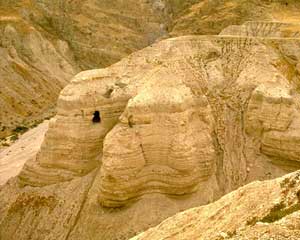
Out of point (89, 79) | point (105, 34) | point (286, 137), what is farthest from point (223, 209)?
point (105, 34)

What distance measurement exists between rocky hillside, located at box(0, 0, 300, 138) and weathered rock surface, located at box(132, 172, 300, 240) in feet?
145

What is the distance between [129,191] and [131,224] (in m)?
1.66

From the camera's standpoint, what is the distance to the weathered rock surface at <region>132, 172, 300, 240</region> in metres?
12.8

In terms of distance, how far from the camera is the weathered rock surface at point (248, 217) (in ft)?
41.9

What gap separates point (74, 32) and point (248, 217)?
7707 centimetres

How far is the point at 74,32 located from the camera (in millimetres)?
88250

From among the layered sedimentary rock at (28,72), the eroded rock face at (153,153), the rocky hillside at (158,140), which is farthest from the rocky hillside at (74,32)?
the eroded rock face at (153,153)

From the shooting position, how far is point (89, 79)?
99.5 ft

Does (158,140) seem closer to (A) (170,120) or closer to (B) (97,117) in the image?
(A) (170,120)

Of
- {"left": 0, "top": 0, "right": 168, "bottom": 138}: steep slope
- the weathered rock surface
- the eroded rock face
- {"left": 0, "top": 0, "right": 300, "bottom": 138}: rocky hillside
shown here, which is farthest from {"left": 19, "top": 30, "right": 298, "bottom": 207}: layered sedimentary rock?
{"left": 0, "top": 0, "right": 300, "bottom": 138}: rocky hillside

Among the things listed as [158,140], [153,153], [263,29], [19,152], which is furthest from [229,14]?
[153,153]

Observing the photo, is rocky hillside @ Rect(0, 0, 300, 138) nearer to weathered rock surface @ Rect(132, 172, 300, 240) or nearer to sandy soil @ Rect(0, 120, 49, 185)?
sandy soil @ Rect(0, 120, 49, 185)

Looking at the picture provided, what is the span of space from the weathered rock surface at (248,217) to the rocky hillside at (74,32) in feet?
145

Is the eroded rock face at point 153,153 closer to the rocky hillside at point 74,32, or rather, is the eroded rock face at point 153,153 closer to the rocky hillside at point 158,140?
the rocky hillside at point 158,140
